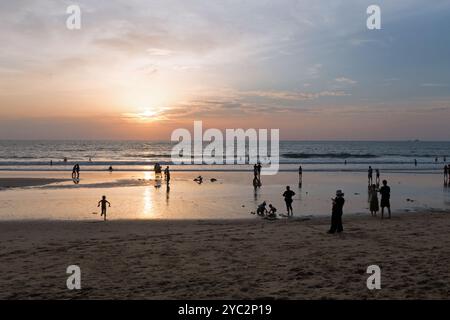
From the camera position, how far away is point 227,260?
11.4 m

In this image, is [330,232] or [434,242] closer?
[434,242]

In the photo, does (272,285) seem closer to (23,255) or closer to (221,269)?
(221,269)

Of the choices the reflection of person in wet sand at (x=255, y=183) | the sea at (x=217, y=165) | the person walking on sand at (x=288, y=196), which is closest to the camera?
the person walking on sand at (x=288, y=196)

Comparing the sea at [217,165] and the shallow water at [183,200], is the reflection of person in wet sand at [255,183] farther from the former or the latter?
the sea at [217,165]

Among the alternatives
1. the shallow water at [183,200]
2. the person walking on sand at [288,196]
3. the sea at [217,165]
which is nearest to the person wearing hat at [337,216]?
the person walking on sand at [288,196]

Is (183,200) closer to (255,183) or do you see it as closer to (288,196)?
(288,196)

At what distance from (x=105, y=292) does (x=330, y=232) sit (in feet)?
29.9

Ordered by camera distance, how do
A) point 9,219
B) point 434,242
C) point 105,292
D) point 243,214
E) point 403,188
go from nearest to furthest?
1. point 105,292
2. point 434,242
3. point 9,219
4. point 243,214
5. point 403,188

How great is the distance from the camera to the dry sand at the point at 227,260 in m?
8.74

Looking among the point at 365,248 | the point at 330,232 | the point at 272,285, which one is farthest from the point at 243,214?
the point at 272,285

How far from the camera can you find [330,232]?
1527 cm

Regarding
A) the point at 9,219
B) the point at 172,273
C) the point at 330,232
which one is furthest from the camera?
the point at 9,219

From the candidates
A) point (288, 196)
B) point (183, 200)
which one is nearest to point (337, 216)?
point (288, 196)
